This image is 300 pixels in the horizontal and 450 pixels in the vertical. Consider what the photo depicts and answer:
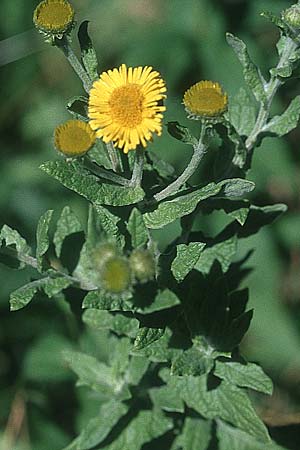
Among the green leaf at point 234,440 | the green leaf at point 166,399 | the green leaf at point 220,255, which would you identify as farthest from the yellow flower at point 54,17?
the green leaf at point 234,440

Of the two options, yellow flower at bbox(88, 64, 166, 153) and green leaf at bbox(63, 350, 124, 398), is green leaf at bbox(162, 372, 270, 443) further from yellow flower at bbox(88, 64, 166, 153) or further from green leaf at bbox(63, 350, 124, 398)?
yellow flower at bbox(88, 64, 166, 153)

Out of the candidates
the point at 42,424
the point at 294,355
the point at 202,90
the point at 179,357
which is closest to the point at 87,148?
the point at 202,90

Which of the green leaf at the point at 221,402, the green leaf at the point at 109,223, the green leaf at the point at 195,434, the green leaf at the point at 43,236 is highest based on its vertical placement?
the green leaf at the point at 43,236

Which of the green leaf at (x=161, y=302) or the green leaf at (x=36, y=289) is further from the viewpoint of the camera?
the green leaf at (x=36, y=289)

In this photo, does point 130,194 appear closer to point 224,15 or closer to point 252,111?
point 252,111

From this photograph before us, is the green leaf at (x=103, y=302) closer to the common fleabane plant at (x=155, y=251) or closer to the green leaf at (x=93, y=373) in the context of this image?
the common fleabane plant at (x=155, y=251)

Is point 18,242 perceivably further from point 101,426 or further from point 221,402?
point 221,402

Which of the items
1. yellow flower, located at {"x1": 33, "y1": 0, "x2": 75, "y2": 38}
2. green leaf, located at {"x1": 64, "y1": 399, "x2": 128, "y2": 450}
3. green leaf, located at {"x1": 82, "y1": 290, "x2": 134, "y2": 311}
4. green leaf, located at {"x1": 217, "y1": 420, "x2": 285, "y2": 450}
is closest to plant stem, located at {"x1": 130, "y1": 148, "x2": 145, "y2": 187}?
green leaf, located at {"x1": 82, "y1": 290, "x2": 134, "y2": 311}

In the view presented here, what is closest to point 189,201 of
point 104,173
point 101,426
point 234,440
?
point 104,173
